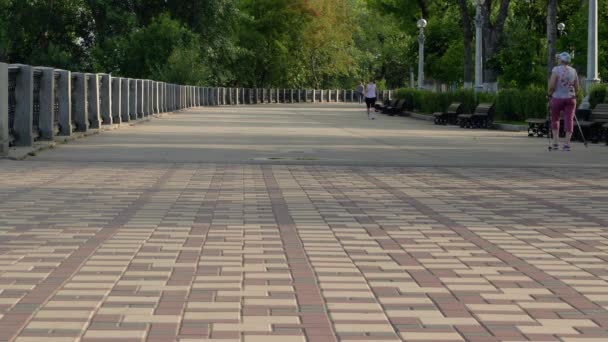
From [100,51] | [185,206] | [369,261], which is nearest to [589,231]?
[369,261]

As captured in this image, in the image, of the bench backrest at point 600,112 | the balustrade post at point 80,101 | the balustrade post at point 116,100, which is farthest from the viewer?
the balustrade post at point 116,100

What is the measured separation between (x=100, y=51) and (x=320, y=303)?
7530 centimetres

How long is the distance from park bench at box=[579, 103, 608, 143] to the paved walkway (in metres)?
9.27

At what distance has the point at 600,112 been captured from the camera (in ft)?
92.8

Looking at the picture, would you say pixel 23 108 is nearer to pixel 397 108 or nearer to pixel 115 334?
pixel 115 334

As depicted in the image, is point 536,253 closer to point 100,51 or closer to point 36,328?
point 36,328

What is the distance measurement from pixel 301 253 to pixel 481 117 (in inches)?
1162

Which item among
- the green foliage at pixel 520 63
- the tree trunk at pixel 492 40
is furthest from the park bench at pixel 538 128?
the tree trunk at pixel 492 40

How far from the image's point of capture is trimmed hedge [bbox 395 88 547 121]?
37.5 m

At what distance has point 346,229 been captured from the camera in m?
10.6

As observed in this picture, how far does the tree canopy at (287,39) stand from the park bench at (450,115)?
144 inches

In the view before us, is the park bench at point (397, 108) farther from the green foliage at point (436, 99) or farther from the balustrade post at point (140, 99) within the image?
the balustrade post at point (140, 99)

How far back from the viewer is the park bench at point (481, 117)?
37875mm

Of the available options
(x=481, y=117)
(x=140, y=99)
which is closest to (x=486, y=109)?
(x=481, y=117)
